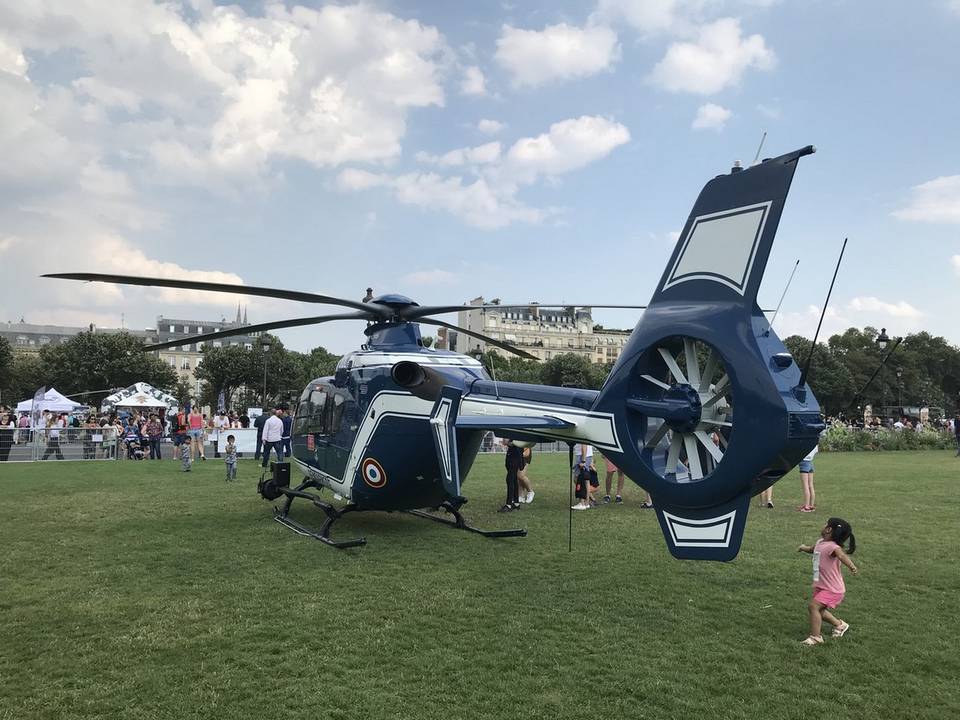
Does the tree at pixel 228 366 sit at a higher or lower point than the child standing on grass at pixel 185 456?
higher

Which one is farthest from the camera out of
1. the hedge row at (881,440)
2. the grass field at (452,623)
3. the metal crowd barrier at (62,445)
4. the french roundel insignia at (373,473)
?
the hedge row at (881,440)

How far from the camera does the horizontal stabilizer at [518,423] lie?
7.27 m

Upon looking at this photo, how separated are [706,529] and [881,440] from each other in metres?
32.6

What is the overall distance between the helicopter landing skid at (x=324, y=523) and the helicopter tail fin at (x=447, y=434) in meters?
1.84

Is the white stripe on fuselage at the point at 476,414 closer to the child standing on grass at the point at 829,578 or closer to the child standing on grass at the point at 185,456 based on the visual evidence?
the child standing on grass at the point at 829,578

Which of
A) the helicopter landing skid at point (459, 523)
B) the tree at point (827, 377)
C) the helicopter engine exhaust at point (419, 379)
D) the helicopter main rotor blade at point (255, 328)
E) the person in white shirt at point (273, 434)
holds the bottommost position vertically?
the helicopter landing skid at point (459, 523)

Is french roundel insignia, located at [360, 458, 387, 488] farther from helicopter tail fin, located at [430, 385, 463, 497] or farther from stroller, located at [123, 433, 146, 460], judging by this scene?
stroller, located at [123, 433, 146, 460]

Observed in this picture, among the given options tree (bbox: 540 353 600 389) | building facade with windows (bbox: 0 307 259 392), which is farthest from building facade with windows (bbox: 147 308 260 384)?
tree (bbox: 540 353 600 389)

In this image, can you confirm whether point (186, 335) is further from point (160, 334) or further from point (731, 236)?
point (731, 236)

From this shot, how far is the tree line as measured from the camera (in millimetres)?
66438

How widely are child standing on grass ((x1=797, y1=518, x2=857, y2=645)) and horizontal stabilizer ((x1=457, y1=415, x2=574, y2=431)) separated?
263 centimetres

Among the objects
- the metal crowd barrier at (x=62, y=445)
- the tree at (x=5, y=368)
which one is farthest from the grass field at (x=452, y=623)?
the tree at (x=5, y=368)

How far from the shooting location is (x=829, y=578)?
625 centimetres

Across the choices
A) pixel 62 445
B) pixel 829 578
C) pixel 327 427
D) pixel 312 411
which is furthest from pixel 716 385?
pixel 62 445
